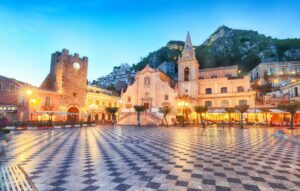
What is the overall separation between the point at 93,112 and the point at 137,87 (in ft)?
39.6

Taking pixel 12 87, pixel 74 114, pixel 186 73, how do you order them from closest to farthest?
pixel 12 87, pixel 74 114, pixel 186 73

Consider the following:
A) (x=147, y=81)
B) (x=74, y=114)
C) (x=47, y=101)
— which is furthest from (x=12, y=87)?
(x=147, y=81)

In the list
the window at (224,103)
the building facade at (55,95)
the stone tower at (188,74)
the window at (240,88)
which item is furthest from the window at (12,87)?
the window at (240,88)

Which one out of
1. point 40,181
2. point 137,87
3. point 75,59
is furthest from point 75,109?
point 40,181

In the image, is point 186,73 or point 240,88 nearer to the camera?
point 240,88

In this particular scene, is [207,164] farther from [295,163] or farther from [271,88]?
[271,88]

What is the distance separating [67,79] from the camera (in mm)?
31359

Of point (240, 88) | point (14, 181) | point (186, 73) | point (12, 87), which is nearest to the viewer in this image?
point (14, 181)

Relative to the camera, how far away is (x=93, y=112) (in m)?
39.8

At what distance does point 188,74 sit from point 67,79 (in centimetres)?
2538

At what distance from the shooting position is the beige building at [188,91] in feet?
112

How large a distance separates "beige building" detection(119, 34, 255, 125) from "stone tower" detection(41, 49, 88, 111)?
9513 mm

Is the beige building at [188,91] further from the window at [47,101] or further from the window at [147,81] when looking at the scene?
the window at [47,101]

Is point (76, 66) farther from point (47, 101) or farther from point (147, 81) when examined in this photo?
point (147, 81)
